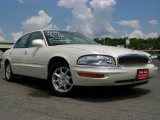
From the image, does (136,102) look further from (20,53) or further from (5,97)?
(20,53)

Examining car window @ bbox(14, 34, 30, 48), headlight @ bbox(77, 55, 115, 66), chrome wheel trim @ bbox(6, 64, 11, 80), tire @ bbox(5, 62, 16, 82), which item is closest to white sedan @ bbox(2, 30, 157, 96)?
headlight @ bbox(77, 55, 115, 66)

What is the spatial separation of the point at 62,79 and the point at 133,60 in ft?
4.86

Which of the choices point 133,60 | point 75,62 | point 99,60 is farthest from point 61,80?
point 133,60

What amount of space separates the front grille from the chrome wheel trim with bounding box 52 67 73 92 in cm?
110

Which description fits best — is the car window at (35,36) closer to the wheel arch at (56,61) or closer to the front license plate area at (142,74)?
the wheel arch at (56,61)

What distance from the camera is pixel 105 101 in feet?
17.9

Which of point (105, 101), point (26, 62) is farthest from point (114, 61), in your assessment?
point (26, 62)

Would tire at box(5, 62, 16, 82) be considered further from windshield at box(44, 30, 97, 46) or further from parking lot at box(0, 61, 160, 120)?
windshield at box(44, 30, 97, 46)

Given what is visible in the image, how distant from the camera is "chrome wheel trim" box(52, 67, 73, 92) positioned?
19.4ft

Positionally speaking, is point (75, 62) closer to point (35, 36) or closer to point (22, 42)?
point (35, 36)

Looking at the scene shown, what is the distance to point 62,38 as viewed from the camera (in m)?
6.75

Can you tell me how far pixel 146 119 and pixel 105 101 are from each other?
140 centimetres

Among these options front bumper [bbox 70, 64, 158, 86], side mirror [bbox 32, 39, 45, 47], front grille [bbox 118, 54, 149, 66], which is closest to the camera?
front bumper [bbox 70, 64, 158, 86]

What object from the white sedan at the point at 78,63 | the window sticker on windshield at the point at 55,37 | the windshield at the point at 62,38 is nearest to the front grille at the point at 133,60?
the white sedan at the point at 78,63
